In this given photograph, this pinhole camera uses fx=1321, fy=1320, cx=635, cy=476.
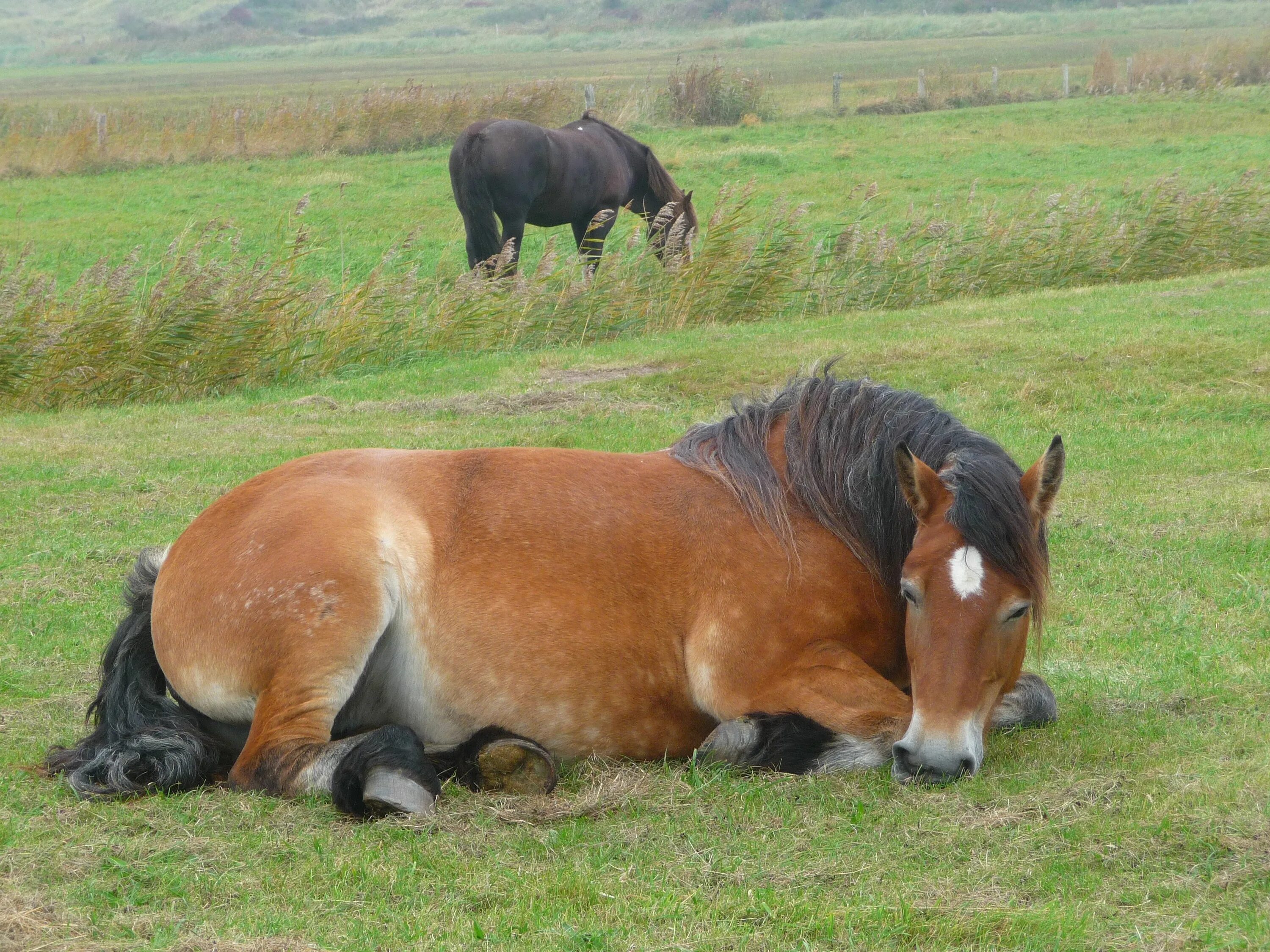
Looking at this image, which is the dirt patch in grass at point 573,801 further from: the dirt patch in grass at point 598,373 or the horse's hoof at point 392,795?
the dirt patch in grass at point 598,373

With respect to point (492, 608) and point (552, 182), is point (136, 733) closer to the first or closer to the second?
point (492, 608)

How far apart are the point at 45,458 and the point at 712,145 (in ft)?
71.3

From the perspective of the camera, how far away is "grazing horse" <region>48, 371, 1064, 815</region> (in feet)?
12.8

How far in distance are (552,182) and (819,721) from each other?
551 inches

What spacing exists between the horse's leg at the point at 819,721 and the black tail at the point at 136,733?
1633 millimetres

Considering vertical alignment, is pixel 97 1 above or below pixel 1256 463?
above

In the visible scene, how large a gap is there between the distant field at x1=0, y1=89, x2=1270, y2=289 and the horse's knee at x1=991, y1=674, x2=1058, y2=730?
12.5 metres

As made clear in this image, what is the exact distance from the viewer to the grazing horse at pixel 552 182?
16547 millimetres

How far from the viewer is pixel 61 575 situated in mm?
6648

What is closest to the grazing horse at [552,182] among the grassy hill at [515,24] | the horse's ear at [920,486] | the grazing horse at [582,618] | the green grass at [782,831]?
the green grass at [782,831]

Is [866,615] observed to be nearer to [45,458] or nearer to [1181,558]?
[1181,558]

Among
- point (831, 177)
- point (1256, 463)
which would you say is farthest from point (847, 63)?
point (1256, 463)

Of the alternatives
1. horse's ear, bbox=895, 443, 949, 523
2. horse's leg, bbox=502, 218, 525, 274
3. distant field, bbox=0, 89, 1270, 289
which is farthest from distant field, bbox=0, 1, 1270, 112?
horse's ear, bbox=895, 443, 949, 523

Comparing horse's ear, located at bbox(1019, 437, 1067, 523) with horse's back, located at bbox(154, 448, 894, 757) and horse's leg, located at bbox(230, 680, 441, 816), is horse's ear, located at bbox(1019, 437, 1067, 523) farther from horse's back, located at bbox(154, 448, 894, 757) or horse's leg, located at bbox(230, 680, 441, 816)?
horse's leg, located at bbox(230, 680, 441, 816)
